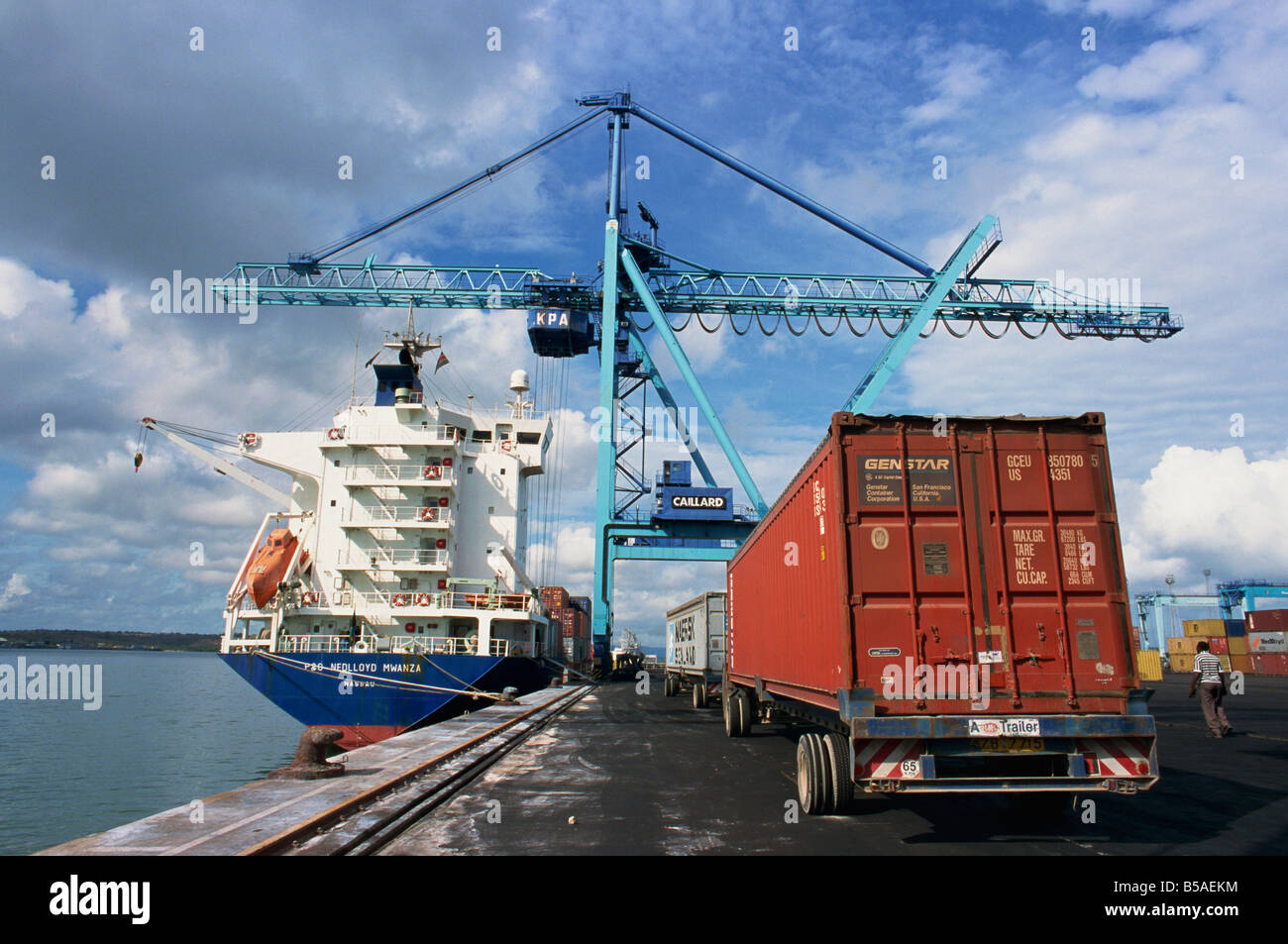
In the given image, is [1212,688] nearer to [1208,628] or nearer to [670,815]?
[670,815]

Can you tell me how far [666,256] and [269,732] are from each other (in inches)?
1194

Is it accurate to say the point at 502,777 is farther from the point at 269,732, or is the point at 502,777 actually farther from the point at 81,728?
the point at 81,728

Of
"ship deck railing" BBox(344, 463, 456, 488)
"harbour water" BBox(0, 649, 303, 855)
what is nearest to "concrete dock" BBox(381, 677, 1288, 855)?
"harbour water" BBox(0, 649, 303, 855)

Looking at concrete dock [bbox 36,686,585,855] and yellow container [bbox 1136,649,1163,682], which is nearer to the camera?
concrete dock [bbox 36,686,585,855]

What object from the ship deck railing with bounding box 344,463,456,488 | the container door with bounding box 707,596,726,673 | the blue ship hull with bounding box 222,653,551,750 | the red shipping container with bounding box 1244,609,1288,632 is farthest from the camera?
the red shipping container with bounding box 1244,609,1288,632

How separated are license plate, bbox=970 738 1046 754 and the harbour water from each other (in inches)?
683

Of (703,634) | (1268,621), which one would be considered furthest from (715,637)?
(1268,621)

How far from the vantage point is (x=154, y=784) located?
2112 centimetres

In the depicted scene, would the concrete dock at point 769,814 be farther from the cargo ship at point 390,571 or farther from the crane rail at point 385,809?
the cargo ship at point 390,571

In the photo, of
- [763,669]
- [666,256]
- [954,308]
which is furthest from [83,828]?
[954,308]

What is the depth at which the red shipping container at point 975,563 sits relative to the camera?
22.4 feet

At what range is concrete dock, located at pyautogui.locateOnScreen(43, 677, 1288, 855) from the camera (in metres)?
6.46

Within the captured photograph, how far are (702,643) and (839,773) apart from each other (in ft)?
43.8

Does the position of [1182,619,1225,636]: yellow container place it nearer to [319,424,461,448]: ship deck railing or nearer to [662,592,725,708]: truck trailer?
[662,592,725,708]: truck trailer
